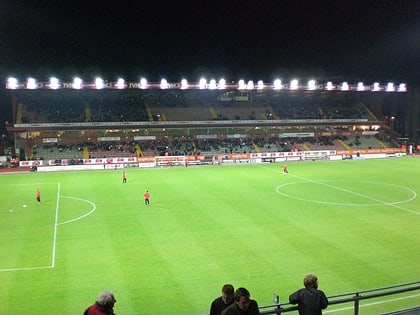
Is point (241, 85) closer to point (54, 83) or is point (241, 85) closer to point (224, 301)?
point (54, 83)

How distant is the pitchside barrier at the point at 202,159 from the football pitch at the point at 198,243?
1415 centimetres

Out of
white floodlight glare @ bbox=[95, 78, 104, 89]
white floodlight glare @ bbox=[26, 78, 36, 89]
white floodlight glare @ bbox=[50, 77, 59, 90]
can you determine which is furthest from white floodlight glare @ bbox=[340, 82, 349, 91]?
white floodlight glare @ bbox=[26, 78, 36, 89]

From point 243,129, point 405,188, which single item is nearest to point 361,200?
point 405,188

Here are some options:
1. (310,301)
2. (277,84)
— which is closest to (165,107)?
(277,84)

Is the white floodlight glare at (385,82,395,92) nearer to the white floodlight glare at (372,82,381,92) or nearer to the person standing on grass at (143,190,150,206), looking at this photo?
the white floodlight glare at (372,82,381,92)

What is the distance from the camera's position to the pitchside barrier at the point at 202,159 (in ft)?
167

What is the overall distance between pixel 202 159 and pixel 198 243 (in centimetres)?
3577

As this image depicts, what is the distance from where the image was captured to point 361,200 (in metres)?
28.8

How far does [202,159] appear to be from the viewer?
5469 centimetres

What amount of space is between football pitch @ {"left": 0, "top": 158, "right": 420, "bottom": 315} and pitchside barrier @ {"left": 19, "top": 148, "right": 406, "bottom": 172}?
1415 cm

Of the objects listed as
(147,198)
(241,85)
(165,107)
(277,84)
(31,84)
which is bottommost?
(147,198)

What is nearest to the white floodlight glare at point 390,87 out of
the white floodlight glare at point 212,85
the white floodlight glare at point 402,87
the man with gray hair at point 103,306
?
the white floodlight glare at point 402,87

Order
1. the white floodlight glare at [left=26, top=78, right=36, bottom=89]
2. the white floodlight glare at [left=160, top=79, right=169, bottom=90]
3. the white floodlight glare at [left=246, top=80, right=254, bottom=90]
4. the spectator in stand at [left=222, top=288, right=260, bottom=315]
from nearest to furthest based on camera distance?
the spectator in stand at [left=222, top=288, right=260, bottom=315], the white floodlight glare at [left=26, top=78, right=36, bottom=89], the white floodlight glare at [left=160, top=79, right=169, bottom=90], the white floodlight glare at [left=246, top=80, right=254, bottom=90]

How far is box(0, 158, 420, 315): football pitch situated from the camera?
13758 millimetres
